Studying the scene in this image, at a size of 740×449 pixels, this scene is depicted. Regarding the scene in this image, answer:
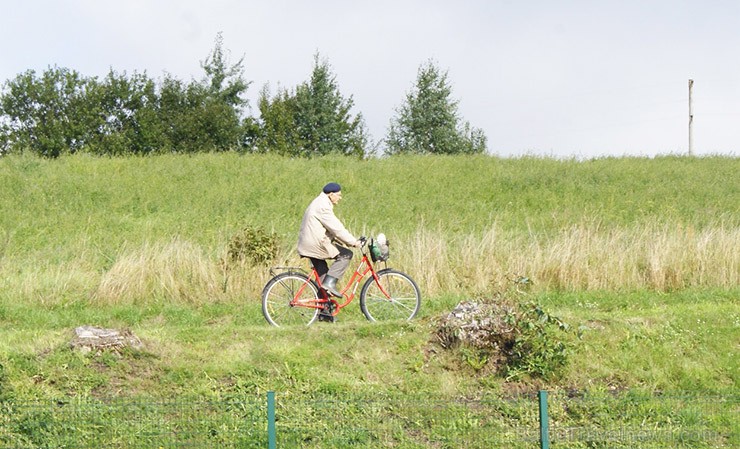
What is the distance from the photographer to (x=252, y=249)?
14523mm

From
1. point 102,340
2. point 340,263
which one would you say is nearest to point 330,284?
point 340,263

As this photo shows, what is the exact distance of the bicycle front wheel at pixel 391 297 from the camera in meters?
11.5

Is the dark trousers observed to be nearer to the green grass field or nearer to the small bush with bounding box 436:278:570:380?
the green grass field

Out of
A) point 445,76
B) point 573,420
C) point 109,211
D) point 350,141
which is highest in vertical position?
point 445,76

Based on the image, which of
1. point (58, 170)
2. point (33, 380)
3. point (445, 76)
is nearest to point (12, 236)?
point (58, 170)

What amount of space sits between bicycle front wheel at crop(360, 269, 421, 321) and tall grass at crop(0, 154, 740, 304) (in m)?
1.36

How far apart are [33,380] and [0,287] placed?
5823 millimetres

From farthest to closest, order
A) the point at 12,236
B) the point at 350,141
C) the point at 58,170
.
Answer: the point at 350,141 < the point at 58,170 < the point at 12,236

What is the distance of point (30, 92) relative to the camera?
1861 inches

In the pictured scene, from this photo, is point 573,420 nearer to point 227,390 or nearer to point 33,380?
point 227,390

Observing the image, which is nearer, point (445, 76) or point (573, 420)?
point (573, 420)

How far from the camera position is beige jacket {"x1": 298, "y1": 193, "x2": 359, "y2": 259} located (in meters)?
11.0

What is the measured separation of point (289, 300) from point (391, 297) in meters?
1.36

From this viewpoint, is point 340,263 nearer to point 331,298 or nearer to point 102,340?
point 331,298
